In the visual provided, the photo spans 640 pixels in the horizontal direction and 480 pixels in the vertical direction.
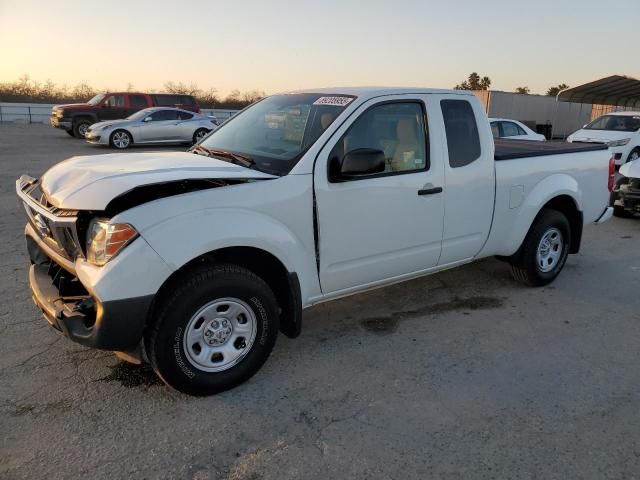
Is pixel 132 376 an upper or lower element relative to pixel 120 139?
lower

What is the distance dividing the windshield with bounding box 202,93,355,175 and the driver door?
0.19 meters

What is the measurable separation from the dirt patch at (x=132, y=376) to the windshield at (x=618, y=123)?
15786mm

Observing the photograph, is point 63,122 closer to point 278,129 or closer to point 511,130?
point 511,130

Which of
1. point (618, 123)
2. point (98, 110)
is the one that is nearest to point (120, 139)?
point (98, 110)

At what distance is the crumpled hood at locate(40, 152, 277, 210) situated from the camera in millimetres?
2891

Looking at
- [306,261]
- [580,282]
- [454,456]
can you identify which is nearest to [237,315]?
[306,261]

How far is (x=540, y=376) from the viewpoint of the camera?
3.51 meters

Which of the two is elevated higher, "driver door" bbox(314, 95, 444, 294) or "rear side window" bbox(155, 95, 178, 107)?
"rear side window" bbox(155, 95, 178, 107)

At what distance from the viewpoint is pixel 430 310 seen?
462 cm

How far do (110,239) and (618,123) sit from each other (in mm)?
16458

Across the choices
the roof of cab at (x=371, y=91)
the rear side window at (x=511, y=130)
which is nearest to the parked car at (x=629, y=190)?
the rear side window at (x=511, y=130)

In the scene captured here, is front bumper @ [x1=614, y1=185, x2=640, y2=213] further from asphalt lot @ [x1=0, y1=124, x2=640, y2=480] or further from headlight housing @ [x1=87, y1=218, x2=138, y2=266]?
headlight housing @ [x1=87, y1=218, x2=138, y2=266]

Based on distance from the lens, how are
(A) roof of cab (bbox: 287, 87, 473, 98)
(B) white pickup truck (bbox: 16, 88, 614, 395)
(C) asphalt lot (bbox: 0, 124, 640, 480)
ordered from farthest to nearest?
(A) roof of cab (bbox: 287, 87, 473, 98)
(B) white pickup truck (bbox: 16, 88, 614, 395)
(C) asphalt lot (bbox: 0, 124, 640, 480)

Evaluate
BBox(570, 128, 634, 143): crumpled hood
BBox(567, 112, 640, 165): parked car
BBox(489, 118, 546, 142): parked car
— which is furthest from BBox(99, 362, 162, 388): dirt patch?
BBox(570, 128, 634, 143): crumpled hood
